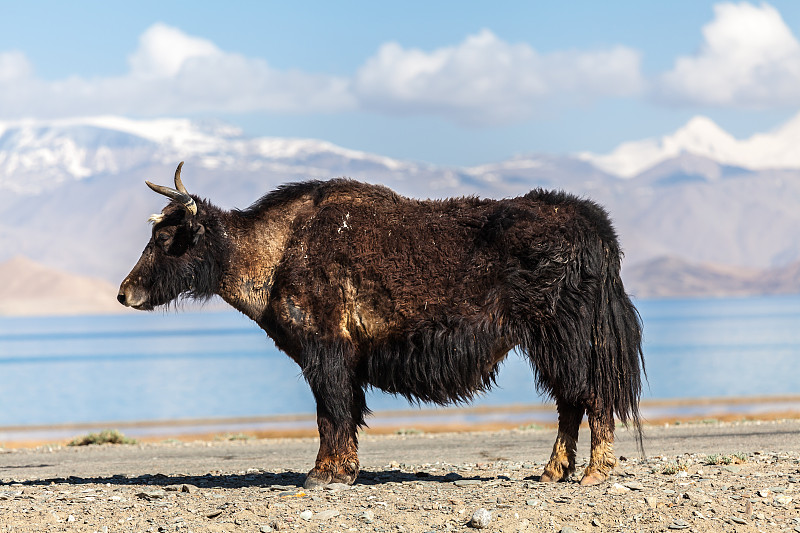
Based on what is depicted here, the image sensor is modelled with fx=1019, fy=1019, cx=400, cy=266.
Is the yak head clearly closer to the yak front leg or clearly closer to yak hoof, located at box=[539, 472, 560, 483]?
the yak front leg

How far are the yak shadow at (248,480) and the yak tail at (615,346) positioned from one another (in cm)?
159

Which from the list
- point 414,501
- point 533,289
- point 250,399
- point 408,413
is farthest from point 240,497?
point 250,399

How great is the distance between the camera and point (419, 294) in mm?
9078

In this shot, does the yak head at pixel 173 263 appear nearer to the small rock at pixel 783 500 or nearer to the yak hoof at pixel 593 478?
the yak hoof at pixel 593 478

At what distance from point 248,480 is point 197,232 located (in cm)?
264

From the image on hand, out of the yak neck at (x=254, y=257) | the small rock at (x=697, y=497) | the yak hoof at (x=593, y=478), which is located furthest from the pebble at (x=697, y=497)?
the yak neck at (x=254, y=257)

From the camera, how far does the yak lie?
29.0ft

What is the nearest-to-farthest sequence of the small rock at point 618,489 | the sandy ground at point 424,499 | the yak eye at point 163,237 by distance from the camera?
the sandy ground at point 424,499
the small rock at point 618,489
the yak eye at point 163,237

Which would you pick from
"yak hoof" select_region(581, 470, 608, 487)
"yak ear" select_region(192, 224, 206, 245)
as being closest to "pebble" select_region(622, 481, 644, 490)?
"yak hoof" select_region(581, 470, 608, 487)

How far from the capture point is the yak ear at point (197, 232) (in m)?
9.70

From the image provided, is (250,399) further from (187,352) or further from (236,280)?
(187,352)

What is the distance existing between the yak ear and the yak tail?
375 centimetres

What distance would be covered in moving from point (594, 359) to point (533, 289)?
0.84 m

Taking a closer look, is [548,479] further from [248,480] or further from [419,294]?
[248,480]
